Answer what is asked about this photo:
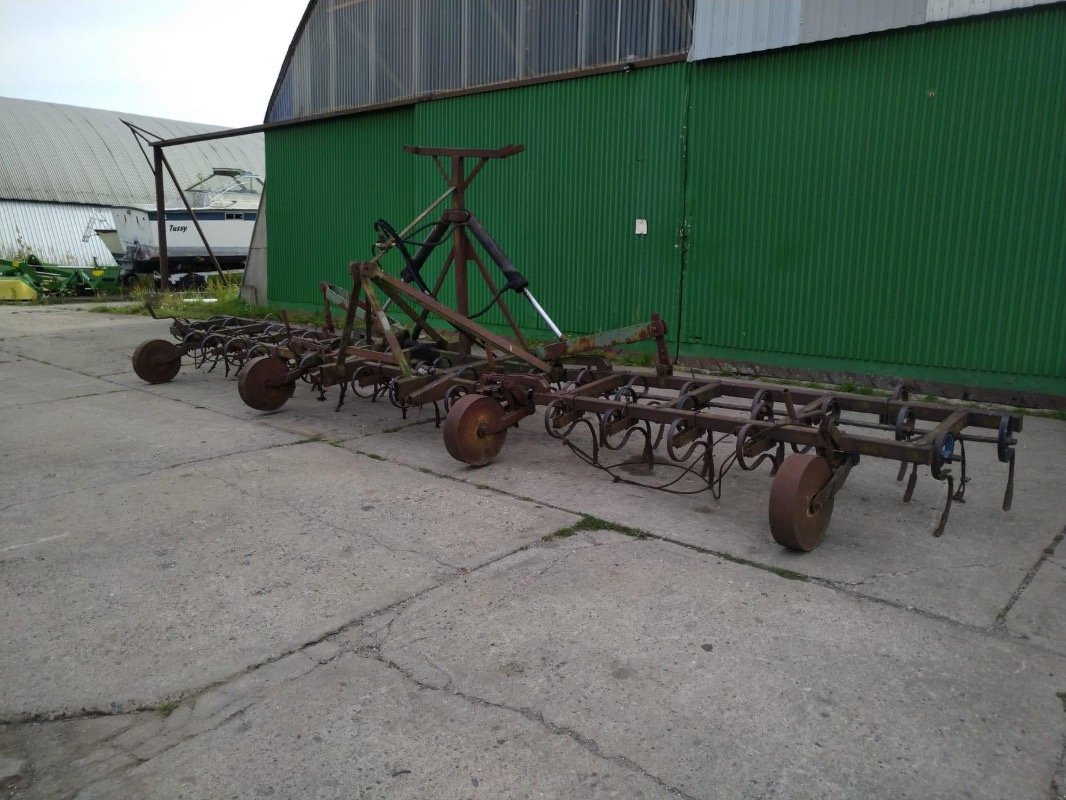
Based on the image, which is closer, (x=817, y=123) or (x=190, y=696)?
(x=190, y=696)

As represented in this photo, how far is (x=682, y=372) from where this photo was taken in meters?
9.34

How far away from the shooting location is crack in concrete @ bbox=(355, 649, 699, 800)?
2.42 m

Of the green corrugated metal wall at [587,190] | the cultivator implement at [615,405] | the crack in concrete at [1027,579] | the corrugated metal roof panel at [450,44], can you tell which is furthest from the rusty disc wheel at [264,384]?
→ the crack in concrete at [1027,579]

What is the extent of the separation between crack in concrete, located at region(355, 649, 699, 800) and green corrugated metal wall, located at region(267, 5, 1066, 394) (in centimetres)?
627

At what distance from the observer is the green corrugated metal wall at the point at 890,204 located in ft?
23.3

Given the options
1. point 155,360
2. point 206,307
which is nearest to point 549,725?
point 155,360

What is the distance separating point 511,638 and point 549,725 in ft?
1.94

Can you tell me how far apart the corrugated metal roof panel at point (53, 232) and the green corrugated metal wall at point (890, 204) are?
85.9ft

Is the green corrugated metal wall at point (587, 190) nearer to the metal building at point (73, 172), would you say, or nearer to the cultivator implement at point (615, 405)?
the cultivator implement at point (615, 405)

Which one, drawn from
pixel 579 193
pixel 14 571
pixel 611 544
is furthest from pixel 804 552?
pixel 579 193

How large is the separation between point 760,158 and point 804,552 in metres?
5.64

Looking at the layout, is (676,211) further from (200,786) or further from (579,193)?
(200,786)

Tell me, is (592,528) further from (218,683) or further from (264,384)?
(264,384)

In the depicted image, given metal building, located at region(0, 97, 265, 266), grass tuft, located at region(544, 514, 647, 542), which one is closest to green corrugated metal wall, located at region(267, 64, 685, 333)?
grass tuft, located at region(544, 514, 647, 542)
